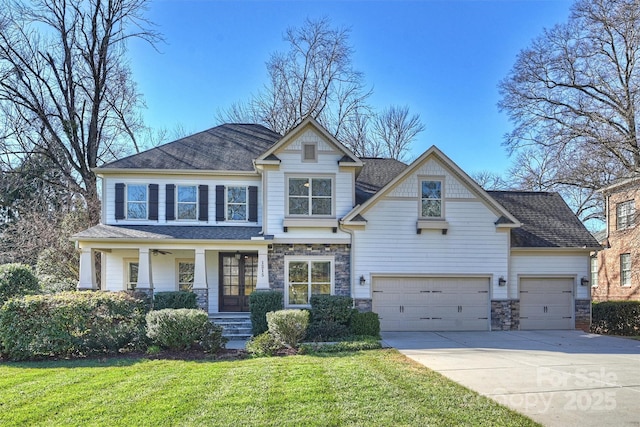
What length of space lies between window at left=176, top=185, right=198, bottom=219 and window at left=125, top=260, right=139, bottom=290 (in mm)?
2674

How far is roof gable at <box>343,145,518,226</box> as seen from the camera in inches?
553

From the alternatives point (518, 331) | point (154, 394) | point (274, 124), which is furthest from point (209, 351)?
point (274, 124)

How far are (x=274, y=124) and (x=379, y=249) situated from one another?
53.0ft

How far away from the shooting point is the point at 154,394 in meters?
6.43

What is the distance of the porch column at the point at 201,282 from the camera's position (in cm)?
1355

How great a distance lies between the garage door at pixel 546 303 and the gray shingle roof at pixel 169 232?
9.37 meters

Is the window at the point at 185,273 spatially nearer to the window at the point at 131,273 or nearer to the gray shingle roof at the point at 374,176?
the window at the point at 131,273

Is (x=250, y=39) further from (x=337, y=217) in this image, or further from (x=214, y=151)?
(x=337, y=217)

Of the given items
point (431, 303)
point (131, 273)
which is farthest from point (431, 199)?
point (131, 273)

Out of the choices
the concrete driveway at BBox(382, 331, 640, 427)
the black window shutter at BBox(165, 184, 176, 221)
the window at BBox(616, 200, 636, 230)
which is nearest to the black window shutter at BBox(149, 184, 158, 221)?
the black window shutter at BBox(165, 184, 176, 221)

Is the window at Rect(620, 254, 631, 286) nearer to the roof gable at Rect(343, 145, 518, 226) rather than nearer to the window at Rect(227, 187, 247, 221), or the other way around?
the roof gable at Rect(343, 145, 518, 226)

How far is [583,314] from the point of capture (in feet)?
48.5

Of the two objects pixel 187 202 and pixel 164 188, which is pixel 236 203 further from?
pixel 164 188

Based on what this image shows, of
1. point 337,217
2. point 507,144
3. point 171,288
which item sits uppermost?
point 507,144
